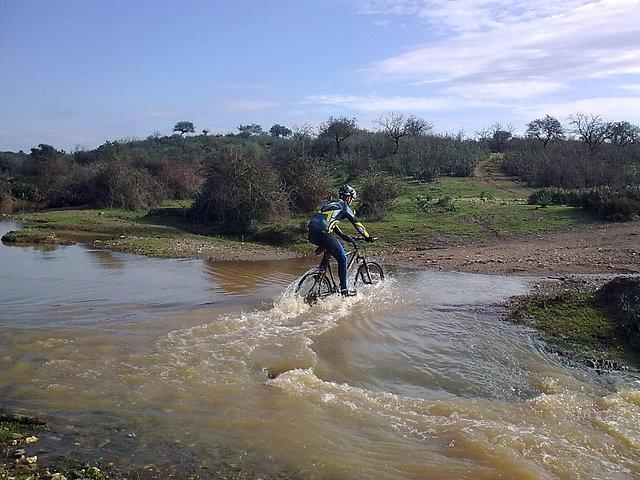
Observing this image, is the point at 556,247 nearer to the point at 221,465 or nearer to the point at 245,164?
the point at 245,164

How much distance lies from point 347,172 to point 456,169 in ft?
26.1

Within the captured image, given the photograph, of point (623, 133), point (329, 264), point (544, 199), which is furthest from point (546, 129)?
point (329, 264)

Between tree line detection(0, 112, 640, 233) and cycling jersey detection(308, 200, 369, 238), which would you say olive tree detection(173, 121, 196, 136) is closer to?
tree line detection(0, 112, 640, 233)

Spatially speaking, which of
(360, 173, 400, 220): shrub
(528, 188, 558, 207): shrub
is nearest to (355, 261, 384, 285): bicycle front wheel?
(360, 173, 400, 220): shrub

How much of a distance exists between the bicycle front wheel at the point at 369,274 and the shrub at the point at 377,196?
1083 centimetres

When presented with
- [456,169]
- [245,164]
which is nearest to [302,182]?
[245,164]

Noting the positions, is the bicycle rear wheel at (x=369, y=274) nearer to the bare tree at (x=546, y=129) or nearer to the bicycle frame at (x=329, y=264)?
the bicycle frame at (x=329, y=264)

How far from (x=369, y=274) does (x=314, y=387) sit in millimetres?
5563

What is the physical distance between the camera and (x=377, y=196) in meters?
23.8

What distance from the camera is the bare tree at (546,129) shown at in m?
59.1

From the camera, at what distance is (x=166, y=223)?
1016 inches

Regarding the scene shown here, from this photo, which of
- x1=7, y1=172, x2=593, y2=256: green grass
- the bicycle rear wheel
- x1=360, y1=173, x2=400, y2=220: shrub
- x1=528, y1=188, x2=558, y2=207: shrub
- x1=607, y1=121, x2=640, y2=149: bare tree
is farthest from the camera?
x1=607, y1=121, x2=640, y2=149: bare tree

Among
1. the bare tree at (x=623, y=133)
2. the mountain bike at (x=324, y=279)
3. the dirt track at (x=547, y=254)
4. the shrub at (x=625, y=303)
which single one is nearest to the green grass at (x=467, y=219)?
the dirt track at (x=547, y=254)

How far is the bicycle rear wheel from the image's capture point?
11961mm
